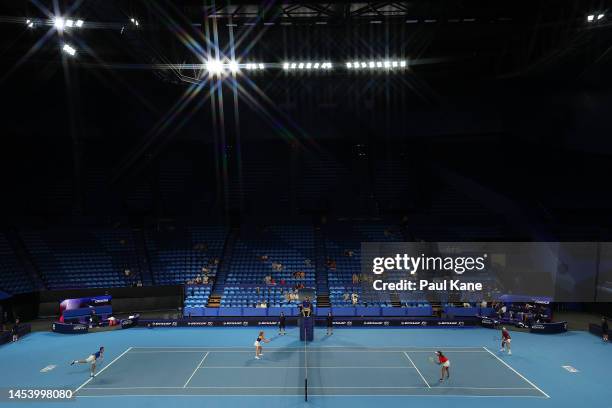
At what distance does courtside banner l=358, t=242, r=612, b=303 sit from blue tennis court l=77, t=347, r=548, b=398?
9039 mm

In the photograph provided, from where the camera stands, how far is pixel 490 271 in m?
33.5

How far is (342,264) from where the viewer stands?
116ft

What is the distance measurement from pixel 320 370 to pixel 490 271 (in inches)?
751

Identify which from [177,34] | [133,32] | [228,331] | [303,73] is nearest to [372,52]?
[303,73]

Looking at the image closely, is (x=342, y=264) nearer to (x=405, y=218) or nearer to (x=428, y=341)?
(x=405, y=218)

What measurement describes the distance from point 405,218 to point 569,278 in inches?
520

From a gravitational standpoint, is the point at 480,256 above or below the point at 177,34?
below

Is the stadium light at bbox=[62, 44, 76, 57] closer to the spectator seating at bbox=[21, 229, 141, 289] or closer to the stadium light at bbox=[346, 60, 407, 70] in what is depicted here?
the spectator seating at bbox=[21, 229, 141, 289]

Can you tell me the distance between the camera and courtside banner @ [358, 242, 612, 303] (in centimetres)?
3159

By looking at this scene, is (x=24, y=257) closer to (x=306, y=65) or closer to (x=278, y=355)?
(x=278, y=355)

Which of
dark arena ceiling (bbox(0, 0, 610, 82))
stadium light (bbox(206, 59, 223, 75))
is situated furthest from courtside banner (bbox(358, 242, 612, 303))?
stadium light (bbox(206, 59, 223, 75))

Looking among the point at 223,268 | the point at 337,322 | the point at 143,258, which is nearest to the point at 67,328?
the point at 143,258

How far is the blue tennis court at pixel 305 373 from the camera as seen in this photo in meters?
17.7

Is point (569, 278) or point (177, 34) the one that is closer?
point (177, 34)
